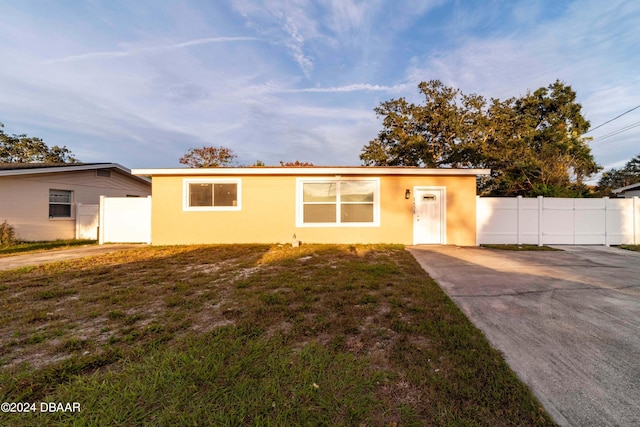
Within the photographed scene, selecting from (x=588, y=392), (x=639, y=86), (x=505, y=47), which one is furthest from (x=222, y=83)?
(x=639, y=86)

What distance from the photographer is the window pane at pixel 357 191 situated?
29.0 ft

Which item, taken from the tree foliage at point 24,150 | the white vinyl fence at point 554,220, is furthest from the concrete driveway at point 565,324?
the tree foliage at point 24,150

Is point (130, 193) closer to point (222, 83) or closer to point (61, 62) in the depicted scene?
point (61, 62)

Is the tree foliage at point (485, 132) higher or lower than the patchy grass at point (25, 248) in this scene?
higher

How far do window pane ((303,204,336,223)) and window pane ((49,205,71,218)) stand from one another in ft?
34.8

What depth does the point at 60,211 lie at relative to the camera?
10602mm

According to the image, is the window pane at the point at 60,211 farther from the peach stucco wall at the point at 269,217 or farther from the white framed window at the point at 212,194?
the white framed window at the point at 212,194

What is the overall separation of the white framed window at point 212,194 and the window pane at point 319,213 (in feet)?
8.01

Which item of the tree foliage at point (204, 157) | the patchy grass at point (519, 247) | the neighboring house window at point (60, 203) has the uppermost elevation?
the tree foliage at point (204, 157)

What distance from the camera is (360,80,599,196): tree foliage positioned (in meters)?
16.6

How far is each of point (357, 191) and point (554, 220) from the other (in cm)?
695

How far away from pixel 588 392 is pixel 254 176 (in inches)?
338

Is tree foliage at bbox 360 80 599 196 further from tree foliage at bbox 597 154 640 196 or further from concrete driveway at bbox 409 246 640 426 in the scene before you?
concrete driveway at bbox 409 246 640 426

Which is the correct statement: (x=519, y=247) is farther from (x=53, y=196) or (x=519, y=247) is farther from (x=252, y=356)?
(x=53, y=196)
